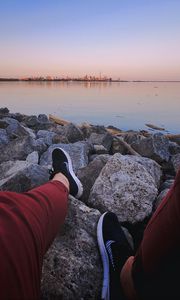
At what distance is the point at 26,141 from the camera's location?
5398 mm

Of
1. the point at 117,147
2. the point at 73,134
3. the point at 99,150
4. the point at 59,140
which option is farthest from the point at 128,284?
the point at 73,134

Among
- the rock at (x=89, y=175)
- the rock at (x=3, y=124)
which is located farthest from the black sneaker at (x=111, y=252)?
the rock at (x=3, y=124)

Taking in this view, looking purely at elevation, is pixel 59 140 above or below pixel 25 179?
below

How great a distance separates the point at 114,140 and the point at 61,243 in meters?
4.33

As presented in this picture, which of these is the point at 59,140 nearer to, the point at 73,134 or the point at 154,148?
the point at 73,134

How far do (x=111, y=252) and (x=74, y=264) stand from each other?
1.01ft

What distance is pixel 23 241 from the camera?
1.35 metres

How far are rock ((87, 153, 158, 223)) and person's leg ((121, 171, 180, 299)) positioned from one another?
4.51ft

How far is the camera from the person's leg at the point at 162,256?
4.58 feet

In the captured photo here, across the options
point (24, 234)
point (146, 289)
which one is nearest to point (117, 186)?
point (146, 289)

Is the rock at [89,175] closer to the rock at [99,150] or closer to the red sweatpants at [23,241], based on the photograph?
the rock at [99,150]

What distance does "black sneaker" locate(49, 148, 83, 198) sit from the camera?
10.7ft

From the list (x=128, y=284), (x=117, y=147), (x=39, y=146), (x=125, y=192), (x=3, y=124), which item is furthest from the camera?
(x=3, y=124)

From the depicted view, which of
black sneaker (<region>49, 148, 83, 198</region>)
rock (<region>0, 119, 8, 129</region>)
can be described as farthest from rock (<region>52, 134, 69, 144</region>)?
rock (<region>0, 119, 8, 129</region>)
